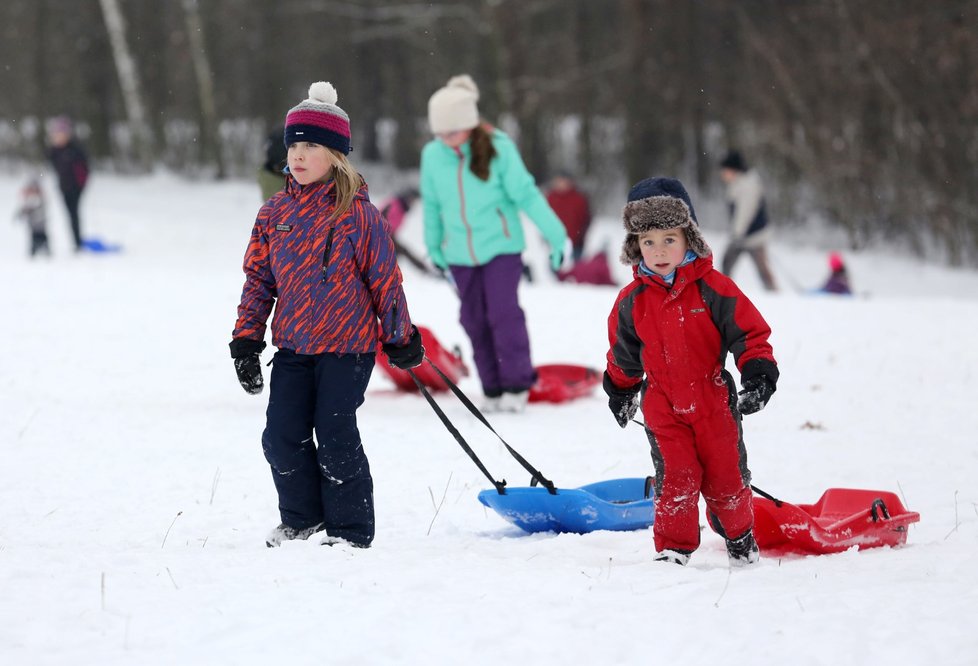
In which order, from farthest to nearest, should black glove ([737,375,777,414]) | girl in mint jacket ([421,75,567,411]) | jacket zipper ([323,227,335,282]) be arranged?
1. girl in mint jacket ([421,75,567,411])
2. jacket zipper ([323,227,335,282])
3. black glove ([737,375,777,414])

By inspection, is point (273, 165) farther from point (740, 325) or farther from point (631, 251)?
point (740, 325)

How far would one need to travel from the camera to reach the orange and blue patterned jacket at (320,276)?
3781 mm

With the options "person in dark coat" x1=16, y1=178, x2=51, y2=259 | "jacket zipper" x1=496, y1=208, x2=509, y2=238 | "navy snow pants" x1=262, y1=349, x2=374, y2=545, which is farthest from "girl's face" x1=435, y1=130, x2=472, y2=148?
"person in dark coat" x1=16, y1=178, x2=51, y2=259

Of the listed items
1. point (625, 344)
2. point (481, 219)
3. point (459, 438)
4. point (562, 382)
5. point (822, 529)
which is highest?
point (481, 219)

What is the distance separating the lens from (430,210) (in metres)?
6.73

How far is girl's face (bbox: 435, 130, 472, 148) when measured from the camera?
21.3 feet

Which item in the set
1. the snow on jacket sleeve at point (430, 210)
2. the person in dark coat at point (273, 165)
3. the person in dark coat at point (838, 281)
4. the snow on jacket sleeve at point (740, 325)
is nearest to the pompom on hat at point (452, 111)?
the snow on jacket sleeve at point (430, 210)

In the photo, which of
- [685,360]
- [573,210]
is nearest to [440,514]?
[685,360]

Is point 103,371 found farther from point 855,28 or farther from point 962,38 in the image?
point 855,28

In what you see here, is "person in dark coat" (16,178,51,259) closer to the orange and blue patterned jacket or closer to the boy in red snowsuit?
the orange and blue patterned jacket

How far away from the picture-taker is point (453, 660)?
8.95 feet

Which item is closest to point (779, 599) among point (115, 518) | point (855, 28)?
point (115, 518)

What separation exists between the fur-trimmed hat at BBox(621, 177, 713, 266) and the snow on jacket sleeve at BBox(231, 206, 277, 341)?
123 centimetres

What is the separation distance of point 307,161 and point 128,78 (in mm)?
23216
